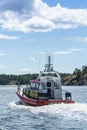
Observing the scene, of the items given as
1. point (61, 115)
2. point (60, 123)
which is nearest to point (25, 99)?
point (61, 115)

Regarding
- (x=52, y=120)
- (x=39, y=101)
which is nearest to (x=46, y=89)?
(x=39, y=101)

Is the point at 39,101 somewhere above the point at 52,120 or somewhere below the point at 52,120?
above

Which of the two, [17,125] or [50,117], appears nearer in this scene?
[17,125]

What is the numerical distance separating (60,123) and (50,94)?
25.4 m

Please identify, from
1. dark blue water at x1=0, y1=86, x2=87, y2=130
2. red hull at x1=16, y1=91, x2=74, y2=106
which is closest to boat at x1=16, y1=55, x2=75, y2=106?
red hull at x1=16, y1=91, x2=74, y2=106

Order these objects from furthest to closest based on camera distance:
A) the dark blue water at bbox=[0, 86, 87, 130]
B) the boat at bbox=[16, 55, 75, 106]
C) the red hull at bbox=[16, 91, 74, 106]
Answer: the boat at bbox=[16, 55, 75, 106]
the red hull at bbox=[16, 91, 74, 106]
the dark blue water at bbox=[0, 86, 87, 130]

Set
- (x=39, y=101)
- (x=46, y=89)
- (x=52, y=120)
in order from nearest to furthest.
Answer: (x=52, y=120)
(x=39, y=101)
(x=46, y=89)

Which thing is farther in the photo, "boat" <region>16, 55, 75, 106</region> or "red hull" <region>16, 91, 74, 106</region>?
"boat" <region>16, 55, 75, 106</region>

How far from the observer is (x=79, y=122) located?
4353 centimetres

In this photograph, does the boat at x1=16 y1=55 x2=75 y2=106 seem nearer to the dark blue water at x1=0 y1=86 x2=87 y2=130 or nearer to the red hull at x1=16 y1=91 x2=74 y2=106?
the red hull at x1=16 y1=91 x2=74 y2=106

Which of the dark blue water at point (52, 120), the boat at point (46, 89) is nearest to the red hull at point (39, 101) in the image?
the boat at point (46, 89)

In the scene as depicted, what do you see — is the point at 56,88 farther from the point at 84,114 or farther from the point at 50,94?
the point at 84,114

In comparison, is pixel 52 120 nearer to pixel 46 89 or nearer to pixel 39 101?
pixel 39 101

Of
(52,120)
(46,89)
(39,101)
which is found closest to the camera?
(52,120)
